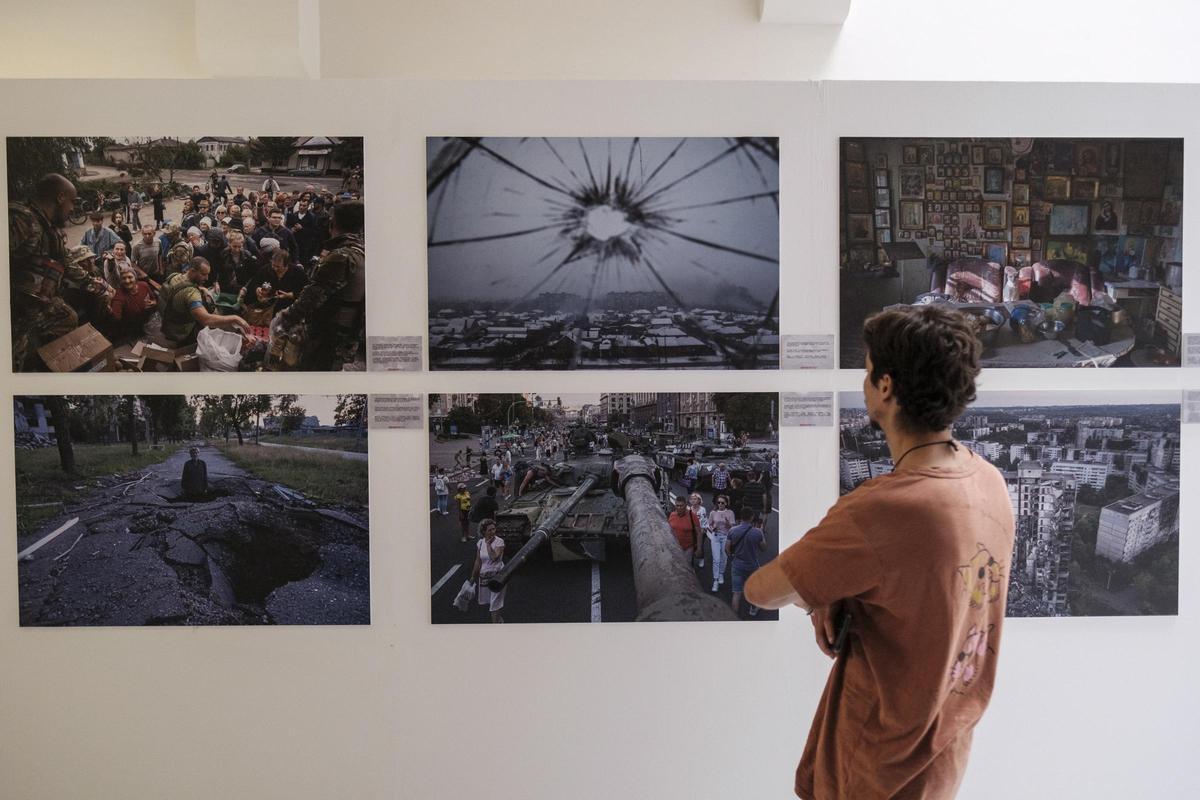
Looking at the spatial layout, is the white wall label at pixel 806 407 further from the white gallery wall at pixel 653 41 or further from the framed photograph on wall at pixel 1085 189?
the white gallery wall at pixel 653 41

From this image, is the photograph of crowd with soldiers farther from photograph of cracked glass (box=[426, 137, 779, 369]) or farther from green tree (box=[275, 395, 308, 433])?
photograph of cracked glass (box=[426, 137, 779, 369])

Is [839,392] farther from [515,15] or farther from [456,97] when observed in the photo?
[515,15]

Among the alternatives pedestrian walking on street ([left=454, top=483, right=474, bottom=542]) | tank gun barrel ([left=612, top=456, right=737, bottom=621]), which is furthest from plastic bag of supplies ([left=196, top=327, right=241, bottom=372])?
tank gun barrel ([left=612, top=456, right=737, bottom=621])

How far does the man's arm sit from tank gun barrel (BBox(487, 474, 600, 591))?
4.68ft

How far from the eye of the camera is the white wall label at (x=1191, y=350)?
347cm

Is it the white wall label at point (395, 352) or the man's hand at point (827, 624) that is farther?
the white wall label at point (395, 352)

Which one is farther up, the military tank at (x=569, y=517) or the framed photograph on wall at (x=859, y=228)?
the framed photograph on wall at (x=859, y=228)

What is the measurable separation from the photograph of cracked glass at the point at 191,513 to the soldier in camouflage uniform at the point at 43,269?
366 mm

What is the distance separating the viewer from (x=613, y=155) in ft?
11.1

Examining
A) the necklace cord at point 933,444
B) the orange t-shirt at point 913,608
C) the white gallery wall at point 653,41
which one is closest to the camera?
the orange t-shirt at point 913,608


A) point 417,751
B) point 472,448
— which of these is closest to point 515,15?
Answer: point 472,448

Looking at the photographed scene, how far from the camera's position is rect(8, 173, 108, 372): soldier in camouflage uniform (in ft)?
11.1

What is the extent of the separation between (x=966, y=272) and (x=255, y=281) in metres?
3.39

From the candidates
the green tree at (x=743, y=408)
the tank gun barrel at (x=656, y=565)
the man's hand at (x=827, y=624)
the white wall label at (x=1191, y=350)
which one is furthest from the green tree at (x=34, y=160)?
the white wall label at (x=1191, y=350)
